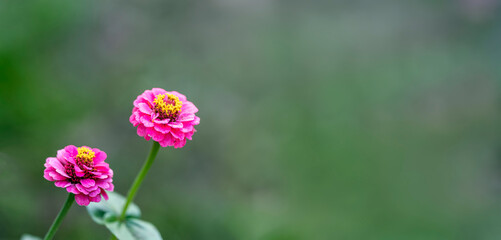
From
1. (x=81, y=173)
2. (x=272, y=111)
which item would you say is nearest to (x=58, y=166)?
(x=81, y=173)

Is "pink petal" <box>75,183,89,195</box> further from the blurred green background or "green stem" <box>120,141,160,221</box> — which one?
the blurred green background

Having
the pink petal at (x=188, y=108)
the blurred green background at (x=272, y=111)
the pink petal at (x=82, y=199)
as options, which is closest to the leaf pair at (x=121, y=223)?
the pink petal at (x=82, y=199)

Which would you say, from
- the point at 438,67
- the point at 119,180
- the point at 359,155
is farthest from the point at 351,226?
the point at 438,67

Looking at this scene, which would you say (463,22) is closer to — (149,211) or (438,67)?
(438,67)

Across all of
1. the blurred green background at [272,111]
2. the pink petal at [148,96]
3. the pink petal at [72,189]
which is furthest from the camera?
the blurred green background at [272,111]

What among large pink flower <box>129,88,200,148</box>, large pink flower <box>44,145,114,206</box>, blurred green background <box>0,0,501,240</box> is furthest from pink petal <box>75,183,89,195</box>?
blurred green background <box>0,0,501,240</box>

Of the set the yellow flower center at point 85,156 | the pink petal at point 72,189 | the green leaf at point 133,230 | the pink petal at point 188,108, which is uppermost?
the pink petal at point 188,108

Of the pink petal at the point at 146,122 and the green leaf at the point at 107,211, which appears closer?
the pink petal at the point at 146,122

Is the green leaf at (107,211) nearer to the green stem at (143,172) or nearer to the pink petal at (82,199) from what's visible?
the green stem at (143,172)

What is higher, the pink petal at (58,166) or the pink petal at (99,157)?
the pink petal at (99,157)
